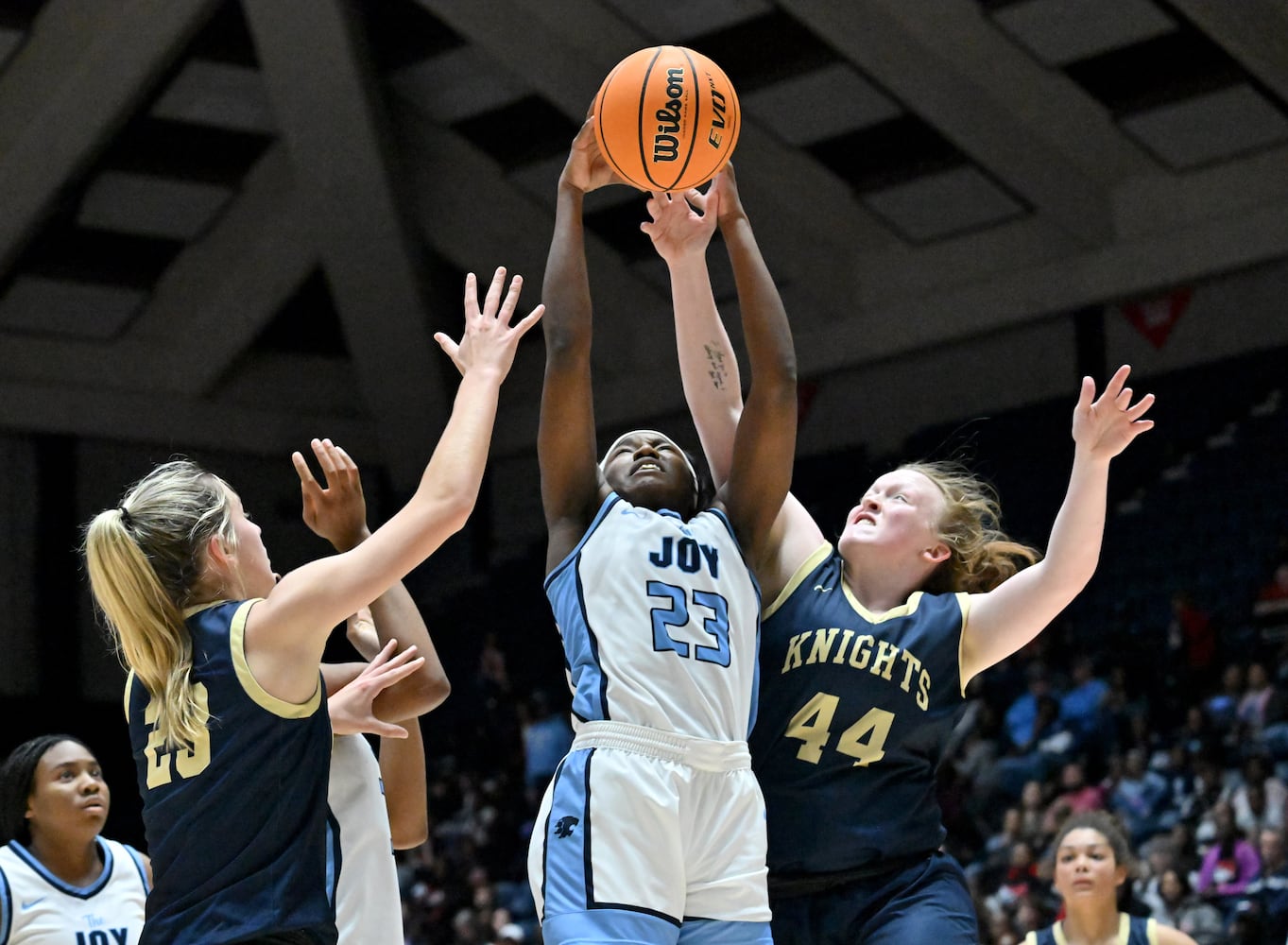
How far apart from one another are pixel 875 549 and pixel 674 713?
937mm

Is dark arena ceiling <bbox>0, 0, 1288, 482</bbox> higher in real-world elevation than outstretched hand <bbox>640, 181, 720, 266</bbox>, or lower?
higher

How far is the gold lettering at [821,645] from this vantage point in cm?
386

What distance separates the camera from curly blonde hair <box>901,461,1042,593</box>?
4.23 metres

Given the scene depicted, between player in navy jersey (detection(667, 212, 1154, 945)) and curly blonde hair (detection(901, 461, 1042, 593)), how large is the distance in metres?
0.10

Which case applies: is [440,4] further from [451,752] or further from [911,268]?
[451,752]

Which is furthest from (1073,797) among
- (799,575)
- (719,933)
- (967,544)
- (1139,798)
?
(719,933)

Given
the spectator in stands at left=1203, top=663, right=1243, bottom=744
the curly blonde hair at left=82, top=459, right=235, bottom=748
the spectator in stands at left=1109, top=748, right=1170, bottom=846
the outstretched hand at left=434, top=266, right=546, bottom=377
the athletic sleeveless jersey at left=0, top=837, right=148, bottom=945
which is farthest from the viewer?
the spectator in stands at left=1203, top=663, right=1243, bottom=744

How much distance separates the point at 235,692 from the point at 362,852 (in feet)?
3.52

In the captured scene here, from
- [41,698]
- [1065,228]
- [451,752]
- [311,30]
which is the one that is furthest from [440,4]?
[41,698]

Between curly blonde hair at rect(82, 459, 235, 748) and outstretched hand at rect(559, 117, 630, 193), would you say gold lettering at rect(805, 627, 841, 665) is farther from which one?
curly blonde hair at rect(82, 459, 235, 748)

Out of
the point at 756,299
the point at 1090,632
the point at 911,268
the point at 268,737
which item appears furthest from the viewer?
the point at 911,268

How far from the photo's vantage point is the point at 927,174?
1602cm

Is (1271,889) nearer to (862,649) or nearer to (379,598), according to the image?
(862,649)

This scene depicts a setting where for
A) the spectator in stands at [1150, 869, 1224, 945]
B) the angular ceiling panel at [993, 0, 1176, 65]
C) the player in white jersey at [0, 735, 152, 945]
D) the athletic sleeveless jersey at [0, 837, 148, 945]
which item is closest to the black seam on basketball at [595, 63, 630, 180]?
the player in white jersey at [0, 735, 152, 945]
